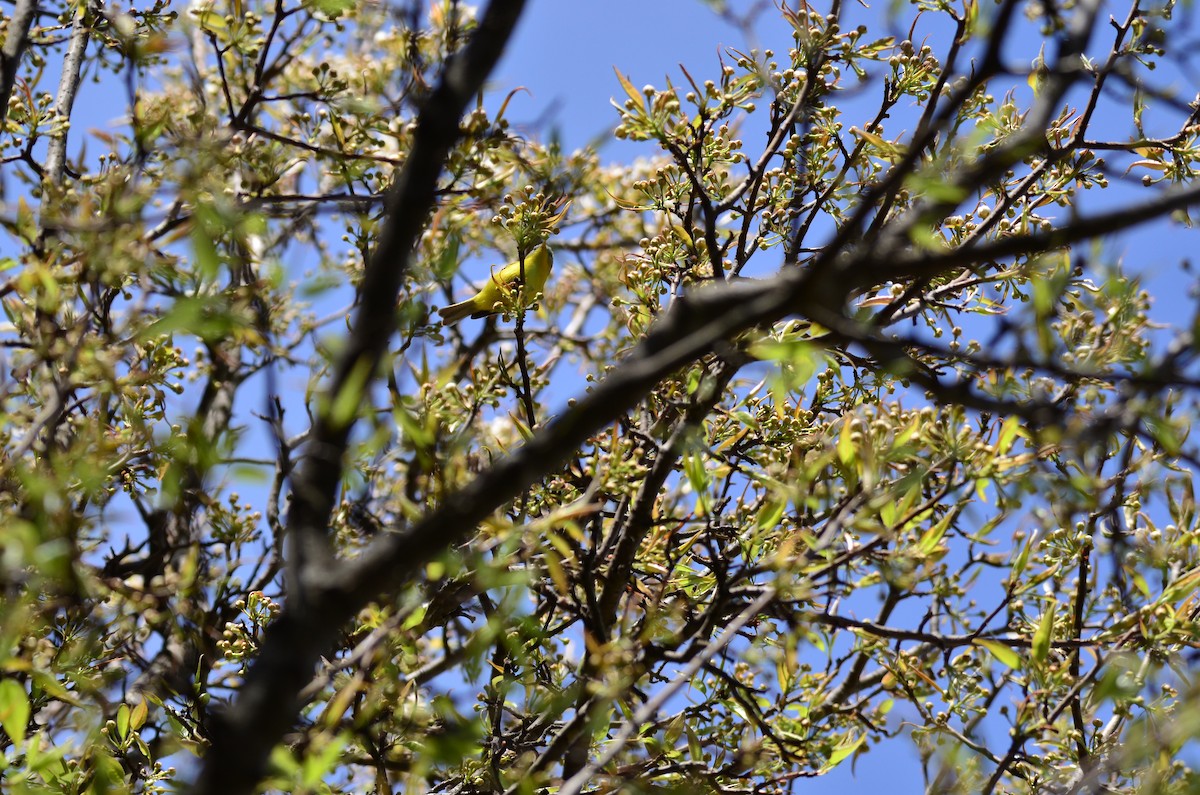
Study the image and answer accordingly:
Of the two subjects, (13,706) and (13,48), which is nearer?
(13,706)

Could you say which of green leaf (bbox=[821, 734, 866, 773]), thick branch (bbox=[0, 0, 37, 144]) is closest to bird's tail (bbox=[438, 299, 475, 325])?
thick branch (bbox=[0, 0, 37, 144])

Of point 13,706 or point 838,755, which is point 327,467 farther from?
point 838,755

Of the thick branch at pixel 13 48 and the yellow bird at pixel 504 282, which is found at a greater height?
the thick branch at pixel 13 48

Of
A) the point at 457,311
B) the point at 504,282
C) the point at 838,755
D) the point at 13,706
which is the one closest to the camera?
the point at 13,706

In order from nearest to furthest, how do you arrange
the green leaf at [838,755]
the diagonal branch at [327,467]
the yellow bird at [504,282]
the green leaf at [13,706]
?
the diagonal branch at [327,467], the green leaf at [13,706], the green leaf at [838,755], the yellow bird at [504,282]

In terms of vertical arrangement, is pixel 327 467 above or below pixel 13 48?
below

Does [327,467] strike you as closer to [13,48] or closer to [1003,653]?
[1003,653]

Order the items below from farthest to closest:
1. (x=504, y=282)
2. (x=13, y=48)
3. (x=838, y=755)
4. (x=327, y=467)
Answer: (x=504, y=282) < (x=13, y=48) < (x=838, y=755) < (x=327, y=467)

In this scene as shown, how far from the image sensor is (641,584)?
8.45 feet

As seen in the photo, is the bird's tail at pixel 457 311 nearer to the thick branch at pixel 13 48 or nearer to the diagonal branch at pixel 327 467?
the thick branch at pixel 13 48

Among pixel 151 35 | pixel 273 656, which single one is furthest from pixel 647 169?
pixel 273 656

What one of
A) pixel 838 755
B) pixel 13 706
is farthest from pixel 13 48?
pixel 838 755

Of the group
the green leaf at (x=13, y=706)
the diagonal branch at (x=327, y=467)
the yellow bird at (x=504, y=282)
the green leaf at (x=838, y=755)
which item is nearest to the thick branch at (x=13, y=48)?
the yellow bird at (x=504, y=282)

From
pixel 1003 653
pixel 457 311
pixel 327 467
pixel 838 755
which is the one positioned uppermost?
pixel 457 311
